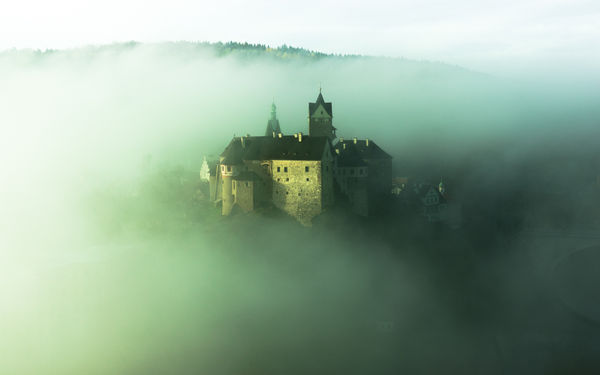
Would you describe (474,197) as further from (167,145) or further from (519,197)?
(167,145)

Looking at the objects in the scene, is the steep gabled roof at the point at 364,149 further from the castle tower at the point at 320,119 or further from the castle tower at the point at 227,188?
the castle tower at the point at 227,188

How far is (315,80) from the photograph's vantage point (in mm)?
104250

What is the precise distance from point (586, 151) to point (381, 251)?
4807cm

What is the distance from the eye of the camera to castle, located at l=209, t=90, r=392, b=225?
41.9m

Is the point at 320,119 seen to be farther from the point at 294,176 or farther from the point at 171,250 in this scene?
the point at 171,250

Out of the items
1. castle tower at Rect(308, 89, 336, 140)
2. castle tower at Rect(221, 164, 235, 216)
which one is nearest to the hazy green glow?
castle tower at Rect(221, 164, 235, 216)

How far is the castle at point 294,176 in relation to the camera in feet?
137

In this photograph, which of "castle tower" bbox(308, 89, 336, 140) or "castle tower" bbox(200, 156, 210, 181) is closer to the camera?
"castle tower" bbox(308, 89, 336, 140)

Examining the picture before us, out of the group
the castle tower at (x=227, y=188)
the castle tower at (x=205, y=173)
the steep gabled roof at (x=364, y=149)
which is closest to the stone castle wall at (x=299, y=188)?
the castle tower at (x=227, y=188)

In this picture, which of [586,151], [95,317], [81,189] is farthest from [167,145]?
[586,151]

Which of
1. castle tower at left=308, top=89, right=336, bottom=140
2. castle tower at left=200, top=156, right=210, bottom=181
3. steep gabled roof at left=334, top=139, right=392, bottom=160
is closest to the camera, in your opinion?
steep gabled roof at left=334, top=139, right=392, bottom=160

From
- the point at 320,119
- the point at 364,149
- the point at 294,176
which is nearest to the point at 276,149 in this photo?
the point at 294,176

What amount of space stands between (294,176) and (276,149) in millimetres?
2875

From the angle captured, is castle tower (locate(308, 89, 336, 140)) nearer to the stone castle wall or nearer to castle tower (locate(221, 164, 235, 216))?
the stone castle wall
